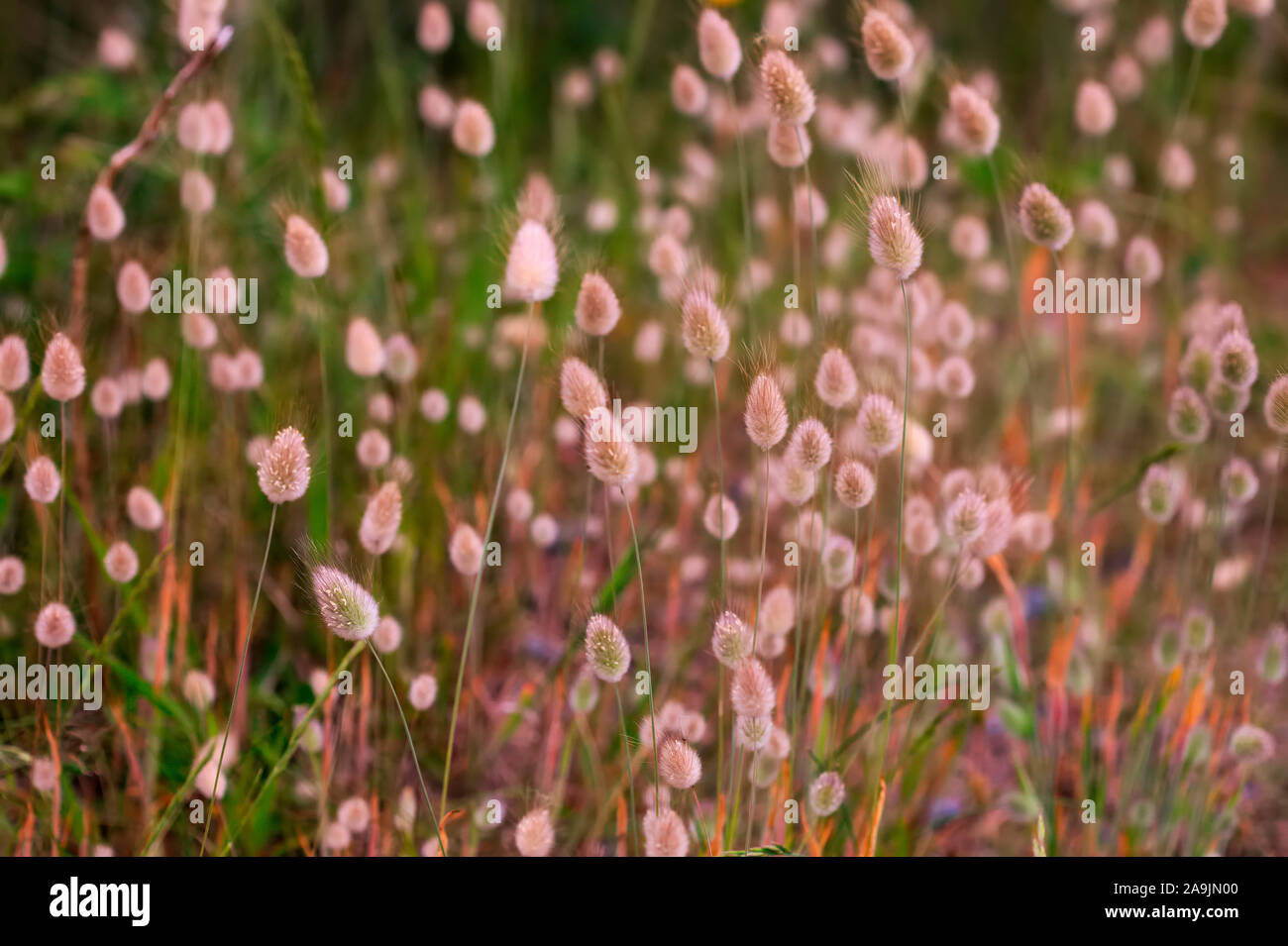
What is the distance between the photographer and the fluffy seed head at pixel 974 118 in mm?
1339

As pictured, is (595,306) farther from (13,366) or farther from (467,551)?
(13,366)

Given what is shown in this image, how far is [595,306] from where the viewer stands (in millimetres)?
1160

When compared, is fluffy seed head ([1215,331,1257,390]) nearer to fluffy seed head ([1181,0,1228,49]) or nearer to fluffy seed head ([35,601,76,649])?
fluffy seed head ([1181,0,1228,49])

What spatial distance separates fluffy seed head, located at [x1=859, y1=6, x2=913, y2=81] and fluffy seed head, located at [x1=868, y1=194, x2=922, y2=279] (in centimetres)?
21

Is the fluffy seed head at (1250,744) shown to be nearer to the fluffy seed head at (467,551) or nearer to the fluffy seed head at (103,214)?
the fluffy seed head at (467,551)

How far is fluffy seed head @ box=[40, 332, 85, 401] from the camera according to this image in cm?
120

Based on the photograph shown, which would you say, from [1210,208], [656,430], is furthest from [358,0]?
[1210,208]

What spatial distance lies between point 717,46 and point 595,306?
0.36m

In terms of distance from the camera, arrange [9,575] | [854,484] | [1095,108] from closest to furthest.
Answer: [854,484] → [9,575] → [1095,108]

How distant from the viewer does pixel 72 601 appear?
1.55m

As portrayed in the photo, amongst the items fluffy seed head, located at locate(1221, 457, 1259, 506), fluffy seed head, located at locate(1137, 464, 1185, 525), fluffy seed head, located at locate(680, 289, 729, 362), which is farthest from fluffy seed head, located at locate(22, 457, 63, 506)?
fluffy seed head, located at locate(1221, 457, 1259, 506)

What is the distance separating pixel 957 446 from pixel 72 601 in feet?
4.83

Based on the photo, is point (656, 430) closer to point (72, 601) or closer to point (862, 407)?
point (862, 407)

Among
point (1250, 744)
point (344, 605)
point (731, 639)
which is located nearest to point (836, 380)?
point (731, 639)
